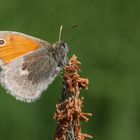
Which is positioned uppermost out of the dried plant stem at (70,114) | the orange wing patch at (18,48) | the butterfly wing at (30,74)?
the orange wing patch at (18,48)

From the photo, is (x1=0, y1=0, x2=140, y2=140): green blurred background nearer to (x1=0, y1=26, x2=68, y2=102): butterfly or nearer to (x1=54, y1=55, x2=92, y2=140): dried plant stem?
(x1=0, y1=26, x2=68, y2=102): butterfly

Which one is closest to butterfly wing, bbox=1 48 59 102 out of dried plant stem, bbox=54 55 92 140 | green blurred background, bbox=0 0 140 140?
dried plant stem, bbox=54 55 92 140

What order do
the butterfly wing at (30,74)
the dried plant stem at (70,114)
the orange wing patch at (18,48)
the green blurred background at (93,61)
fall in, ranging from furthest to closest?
1. the green blurred background at (93,61)
2. the orange wing patch at (18,48)
3. the butterfly wing at (30,74)
4. the dried plant stem at (70,114)

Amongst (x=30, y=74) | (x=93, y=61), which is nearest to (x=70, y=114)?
(x=30, y=74)

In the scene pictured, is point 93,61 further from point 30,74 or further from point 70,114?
point 70,114

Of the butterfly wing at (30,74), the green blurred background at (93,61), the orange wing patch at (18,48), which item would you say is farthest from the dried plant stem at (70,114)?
the green blurred background at (93,61)

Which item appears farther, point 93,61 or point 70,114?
point 93,61

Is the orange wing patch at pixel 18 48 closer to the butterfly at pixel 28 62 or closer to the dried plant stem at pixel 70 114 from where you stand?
the butterfly at pixel 28 62
